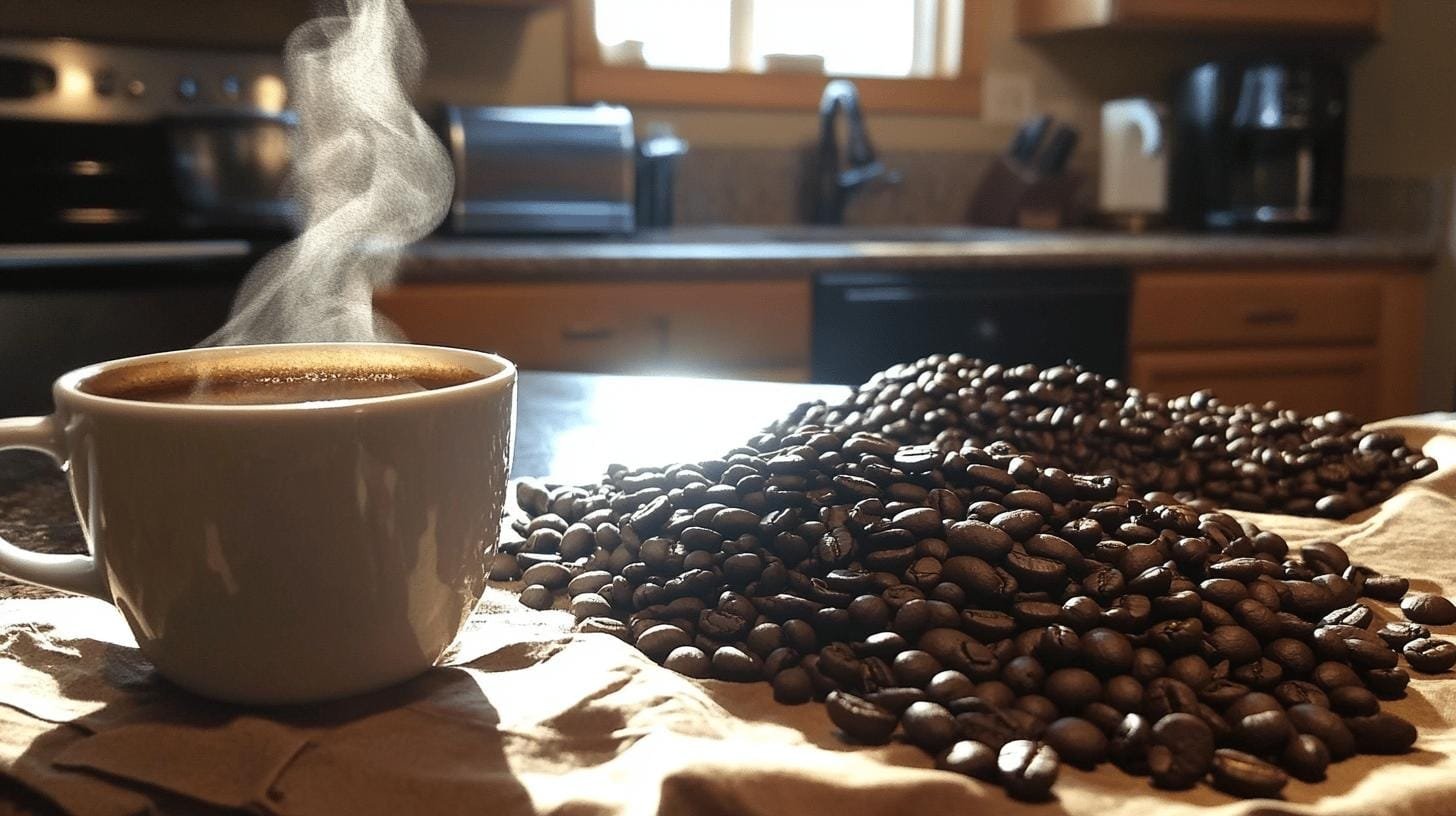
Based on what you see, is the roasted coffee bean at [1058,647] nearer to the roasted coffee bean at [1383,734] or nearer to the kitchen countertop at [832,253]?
the roasted coffee bean at [1383,734]

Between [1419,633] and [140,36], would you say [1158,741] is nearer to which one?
[1419,633]

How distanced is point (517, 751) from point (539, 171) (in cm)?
238

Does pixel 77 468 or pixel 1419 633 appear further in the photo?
pixel 1419 633

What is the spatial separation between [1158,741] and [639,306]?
202cm

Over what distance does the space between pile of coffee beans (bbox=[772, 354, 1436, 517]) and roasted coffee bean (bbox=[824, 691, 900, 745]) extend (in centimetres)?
41

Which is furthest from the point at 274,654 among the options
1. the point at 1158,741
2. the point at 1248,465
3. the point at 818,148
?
the point at 818,148

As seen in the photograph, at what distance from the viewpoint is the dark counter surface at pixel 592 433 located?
2.83ft

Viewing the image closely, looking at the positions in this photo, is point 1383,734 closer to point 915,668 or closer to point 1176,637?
point 1176,637

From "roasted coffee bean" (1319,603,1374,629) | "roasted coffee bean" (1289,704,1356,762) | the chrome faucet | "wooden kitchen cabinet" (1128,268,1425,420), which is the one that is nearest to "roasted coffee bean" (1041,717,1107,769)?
"roasted coffee bean" (1289,704,1356,762)

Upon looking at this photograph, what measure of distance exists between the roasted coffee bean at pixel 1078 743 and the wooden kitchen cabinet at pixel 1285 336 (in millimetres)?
2351

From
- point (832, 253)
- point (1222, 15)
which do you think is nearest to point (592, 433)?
point (832, 253)

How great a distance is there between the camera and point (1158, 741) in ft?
1.80

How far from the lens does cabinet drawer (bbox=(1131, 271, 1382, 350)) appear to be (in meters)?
2.79

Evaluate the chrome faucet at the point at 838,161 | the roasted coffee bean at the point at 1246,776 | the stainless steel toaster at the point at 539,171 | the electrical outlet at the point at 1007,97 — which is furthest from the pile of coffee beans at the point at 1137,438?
the electrical outlet at the point at 1007,97
